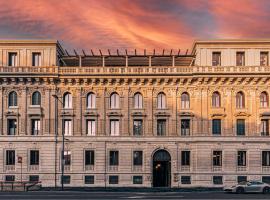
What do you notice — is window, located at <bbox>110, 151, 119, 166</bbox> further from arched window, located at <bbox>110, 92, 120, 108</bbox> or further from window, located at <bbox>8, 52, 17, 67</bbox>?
window, located at <bbox>8, 52, 17, 67</bbox>

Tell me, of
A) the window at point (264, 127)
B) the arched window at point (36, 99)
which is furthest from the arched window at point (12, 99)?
the window at point (264, 127)

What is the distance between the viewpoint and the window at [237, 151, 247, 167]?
70750mm

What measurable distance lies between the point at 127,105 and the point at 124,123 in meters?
2.44

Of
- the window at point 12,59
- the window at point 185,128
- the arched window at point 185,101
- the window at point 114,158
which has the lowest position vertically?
the window at point 114,158

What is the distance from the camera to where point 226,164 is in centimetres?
7062

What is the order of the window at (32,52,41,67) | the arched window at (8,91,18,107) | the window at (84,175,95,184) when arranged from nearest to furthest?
the window at (84,175,95,184) → the arched window at (8,91,18,107) → the window at (32,52,41,67)

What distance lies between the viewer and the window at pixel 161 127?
71938mm

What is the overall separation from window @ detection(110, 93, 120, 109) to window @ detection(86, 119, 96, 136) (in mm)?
3321

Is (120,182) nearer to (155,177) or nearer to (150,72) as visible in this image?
(155,177)

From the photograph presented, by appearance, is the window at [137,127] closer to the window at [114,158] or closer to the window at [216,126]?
the window at [114,158]

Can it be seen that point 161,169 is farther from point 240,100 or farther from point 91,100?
point 240,100

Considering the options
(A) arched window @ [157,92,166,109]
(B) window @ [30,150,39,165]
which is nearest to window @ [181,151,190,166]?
(A) arched window @ [157,92,166,109]

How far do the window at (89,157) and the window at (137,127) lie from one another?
20.4 feet

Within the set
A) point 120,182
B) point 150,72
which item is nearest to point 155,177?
point 120,182
